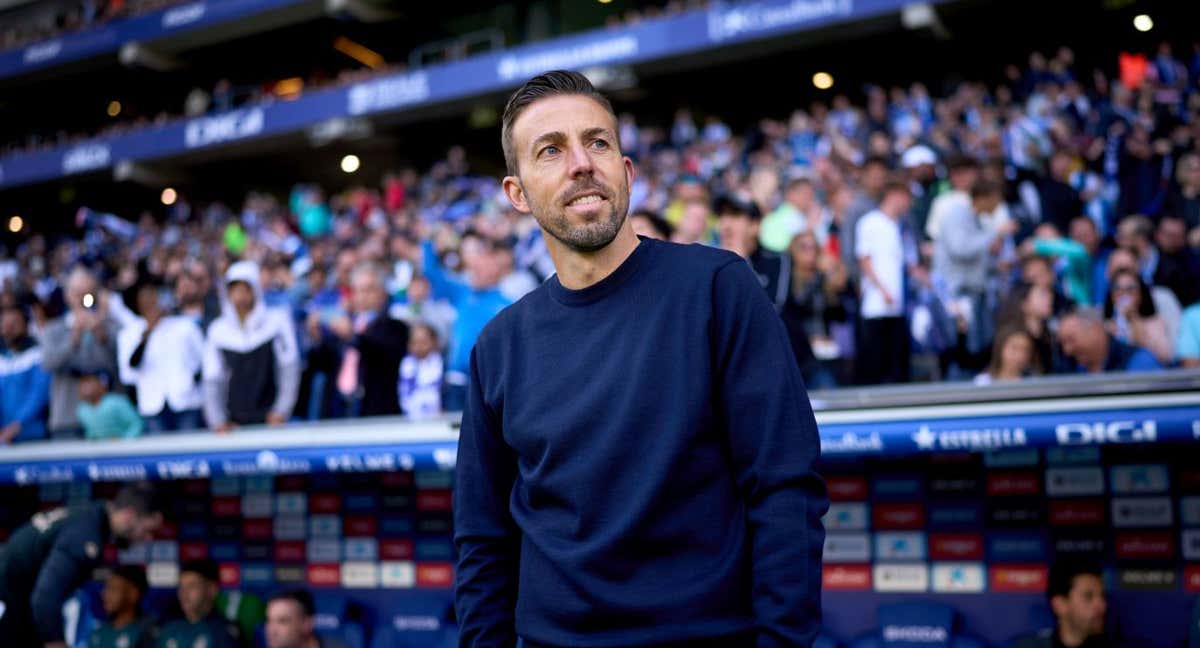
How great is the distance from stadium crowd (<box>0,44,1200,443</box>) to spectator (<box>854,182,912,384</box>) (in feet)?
0.03

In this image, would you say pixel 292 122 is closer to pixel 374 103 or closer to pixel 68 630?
pixel 374 103

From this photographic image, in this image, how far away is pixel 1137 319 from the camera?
5.88 m

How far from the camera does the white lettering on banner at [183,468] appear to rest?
292 inches

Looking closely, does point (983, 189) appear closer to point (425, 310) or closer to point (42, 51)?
point (425, 310)

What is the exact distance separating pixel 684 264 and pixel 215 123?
21.1m

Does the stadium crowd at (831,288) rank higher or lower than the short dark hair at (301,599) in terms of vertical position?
higher

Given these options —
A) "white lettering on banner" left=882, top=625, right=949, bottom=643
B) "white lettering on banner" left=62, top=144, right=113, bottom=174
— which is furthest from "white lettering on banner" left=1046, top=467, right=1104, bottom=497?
"white lettering on banner" left=62, top=144, right=113, bottom=174

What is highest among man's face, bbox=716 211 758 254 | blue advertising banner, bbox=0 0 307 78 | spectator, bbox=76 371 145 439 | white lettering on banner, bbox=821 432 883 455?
blue advertising banner, bbox=0 0 307 78

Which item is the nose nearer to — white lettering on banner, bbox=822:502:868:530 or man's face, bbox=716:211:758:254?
man's face, bbox=716:211:758:254

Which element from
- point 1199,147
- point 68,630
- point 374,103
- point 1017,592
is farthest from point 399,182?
point 1017,592

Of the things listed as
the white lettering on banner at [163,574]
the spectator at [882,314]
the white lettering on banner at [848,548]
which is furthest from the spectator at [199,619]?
the spectator at [882,314]

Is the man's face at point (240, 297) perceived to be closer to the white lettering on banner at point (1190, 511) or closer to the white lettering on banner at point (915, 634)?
the white lettering on banner at point (915, 634)

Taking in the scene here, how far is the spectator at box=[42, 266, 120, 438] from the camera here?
26.8ft

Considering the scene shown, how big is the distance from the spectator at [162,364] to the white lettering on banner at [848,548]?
13.9 ft
